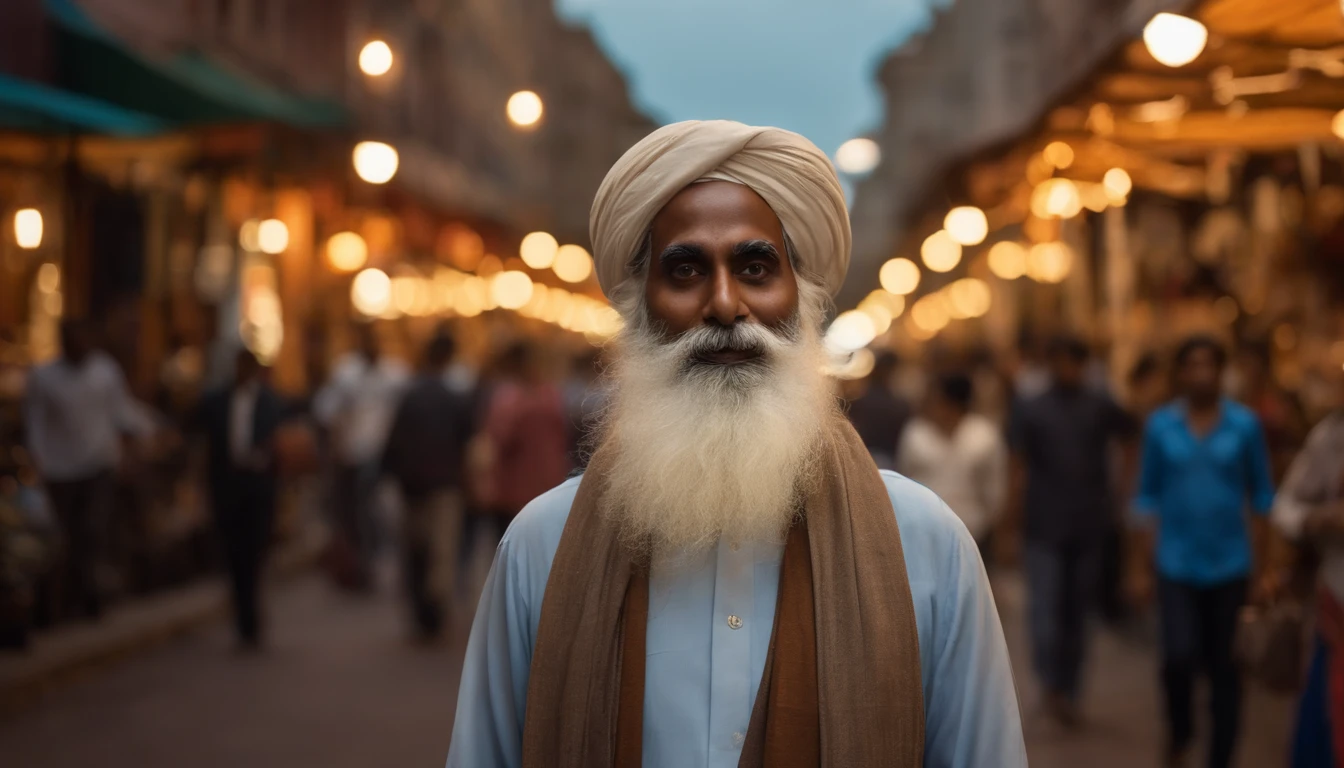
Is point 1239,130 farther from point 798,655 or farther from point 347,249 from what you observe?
point 347,249

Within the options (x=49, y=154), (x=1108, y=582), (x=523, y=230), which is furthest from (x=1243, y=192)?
(x=523, y=230)

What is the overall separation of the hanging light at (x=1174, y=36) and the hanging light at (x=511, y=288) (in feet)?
66.3

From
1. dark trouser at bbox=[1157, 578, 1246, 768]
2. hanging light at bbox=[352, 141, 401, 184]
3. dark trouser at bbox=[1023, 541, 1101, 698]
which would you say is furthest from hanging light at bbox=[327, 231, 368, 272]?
dark trouser at bbox=[1157, 578, 1246, 768]

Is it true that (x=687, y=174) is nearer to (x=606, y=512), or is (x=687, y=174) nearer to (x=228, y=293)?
(x=606, y=512)

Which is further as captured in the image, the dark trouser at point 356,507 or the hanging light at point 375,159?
the dark trouser at point 356,507

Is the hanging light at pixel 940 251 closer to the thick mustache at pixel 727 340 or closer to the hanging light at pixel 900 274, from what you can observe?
the hanging light at pixel 900 274

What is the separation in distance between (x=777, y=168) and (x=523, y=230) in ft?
75.0

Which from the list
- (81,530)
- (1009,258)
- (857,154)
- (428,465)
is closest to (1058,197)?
(428,465)

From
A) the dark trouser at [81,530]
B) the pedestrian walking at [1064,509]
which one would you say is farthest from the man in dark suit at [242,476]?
the pedestrian walking at [1064,509]

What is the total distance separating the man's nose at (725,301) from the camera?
243cm

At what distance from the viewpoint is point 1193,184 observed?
12227 mm

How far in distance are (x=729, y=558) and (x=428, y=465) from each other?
8.27 metres

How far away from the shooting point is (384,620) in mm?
11398

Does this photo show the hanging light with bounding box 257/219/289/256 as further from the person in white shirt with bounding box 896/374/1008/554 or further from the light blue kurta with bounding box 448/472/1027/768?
the light blue kurta with bounding box 448/472/1027/768
